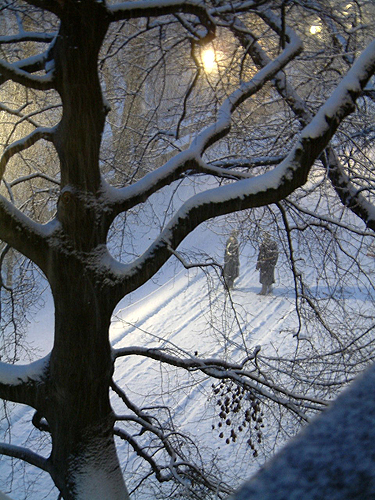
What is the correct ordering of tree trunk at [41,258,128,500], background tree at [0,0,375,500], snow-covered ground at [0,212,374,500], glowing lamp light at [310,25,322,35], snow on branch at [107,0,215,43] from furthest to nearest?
snow-covered ground at [0,212,374,500] < glowing lamp light at [310,25,322,35] < tree trunk at [41,258,128,500] < background tree at [0,0,375,500] < snow on branch at [107,0,215,43]

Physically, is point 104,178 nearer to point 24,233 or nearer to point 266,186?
point 24,233

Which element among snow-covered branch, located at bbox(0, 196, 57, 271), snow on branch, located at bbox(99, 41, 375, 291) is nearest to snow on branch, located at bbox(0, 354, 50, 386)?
snow-covered branch, located at bbox(0, 196, 57, 271)

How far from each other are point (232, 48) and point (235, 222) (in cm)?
229

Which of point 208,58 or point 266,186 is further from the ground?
point 208,58

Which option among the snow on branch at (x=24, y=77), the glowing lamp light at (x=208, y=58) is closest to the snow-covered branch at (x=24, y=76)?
the snow on branch at (x=24, y=77)

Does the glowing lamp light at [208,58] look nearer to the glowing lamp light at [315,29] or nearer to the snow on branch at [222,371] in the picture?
the glowing lamp light at [315,29]

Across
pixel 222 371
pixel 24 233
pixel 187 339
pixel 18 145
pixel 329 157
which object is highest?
pixel 187 339

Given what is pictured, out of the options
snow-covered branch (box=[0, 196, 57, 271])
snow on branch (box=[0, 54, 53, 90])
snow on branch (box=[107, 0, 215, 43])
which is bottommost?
snow-covered branch (box=[0, 196, 57, 271])

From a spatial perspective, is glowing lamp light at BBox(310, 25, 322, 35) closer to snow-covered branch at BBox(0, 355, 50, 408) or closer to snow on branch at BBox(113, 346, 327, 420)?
snow on branch at BBox(113, 346, 327, 420)

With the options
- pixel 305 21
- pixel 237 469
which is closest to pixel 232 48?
pixel 305 21

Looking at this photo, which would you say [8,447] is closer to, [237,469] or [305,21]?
[237,469]

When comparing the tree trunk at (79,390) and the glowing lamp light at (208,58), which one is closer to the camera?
the tree trunk at (79,390)

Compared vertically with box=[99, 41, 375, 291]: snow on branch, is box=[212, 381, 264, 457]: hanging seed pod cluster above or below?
below

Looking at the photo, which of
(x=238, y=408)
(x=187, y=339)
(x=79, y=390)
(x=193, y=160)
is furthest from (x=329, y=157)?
(x=187, y=339)
